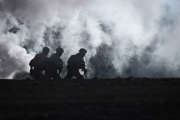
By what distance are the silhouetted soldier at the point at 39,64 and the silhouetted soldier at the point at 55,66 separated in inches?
6.1

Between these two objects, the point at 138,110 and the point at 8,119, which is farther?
the point at 138,110

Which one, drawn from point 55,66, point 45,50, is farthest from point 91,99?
point 45,50

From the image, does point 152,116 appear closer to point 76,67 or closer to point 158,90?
point 158,90

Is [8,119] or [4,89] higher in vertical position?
[4,89]

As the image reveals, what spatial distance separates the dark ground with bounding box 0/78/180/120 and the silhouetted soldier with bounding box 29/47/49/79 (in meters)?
3.04

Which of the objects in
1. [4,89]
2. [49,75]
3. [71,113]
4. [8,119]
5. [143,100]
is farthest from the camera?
[49,75]

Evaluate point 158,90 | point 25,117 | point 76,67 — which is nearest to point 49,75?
point 76,67

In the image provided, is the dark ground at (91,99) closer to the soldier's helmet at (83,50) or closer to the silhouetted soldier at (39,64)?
the silhouetted soldier at (39,64)

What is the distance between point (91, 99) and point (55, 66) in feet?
13.5

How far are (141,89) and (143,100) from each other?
2.20 ft

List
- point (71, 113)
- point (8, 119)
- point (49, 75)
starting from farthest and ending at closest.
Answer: point (49, 75) → point (71, 113) → point (8, 119)

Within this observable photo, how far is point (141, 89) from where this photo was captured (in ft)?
19.6

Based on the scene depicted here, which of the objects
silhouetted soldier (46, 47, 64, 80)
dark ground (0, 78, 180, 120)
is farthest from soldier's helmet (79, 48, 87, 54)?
dark ground (0, 78, 180, 120)

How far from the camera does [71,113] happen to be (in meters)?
4.77
